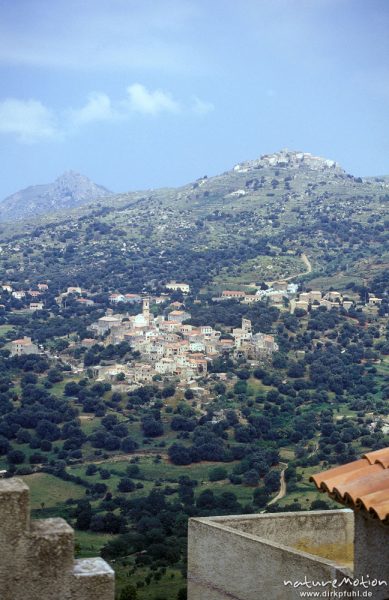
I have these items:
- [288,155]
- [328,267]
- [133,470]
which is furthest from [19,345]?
[288,155]

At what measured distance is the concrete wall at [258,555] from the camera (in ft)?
19.7

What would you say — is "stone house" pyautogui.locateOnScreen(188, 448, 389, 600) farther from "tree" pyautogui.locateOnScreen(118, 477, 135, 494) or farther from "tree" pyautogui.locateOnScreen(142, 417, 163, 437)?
"tree" pyautogui.locateOnScreen(142, 417, 163, 437)

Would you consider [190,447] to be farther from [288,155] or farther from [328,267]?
[288,155]

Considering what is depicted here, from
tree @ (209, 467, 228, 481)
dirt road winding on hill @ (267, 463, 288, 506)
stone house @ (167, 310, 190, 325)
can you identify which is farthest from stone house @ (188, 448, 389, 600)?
stone house @ (167, 310, 190, 325)

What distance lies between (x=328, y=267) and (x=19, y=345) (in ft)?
128

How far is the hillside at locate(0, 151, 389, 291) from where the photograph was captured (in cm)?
9856

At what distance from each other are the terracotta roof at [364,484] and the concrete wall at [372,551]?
17cm

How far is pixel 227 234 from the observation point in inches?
4486

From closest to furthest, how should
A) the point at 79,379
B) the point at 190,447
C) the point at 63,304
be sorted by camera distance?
the point at 190,447 < the point at 79,379 < the point at 63,304

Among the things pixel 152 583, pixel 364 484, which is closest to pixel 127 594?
pixel 152 583

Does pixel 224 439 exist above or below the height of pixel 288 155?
below

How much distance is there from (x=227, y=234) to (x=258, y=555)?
108 meters

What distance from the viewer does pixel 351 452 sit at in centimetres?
4306

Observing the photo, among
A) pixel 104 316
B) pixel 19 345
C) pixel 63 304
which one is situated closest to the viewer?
pixel 19 345
